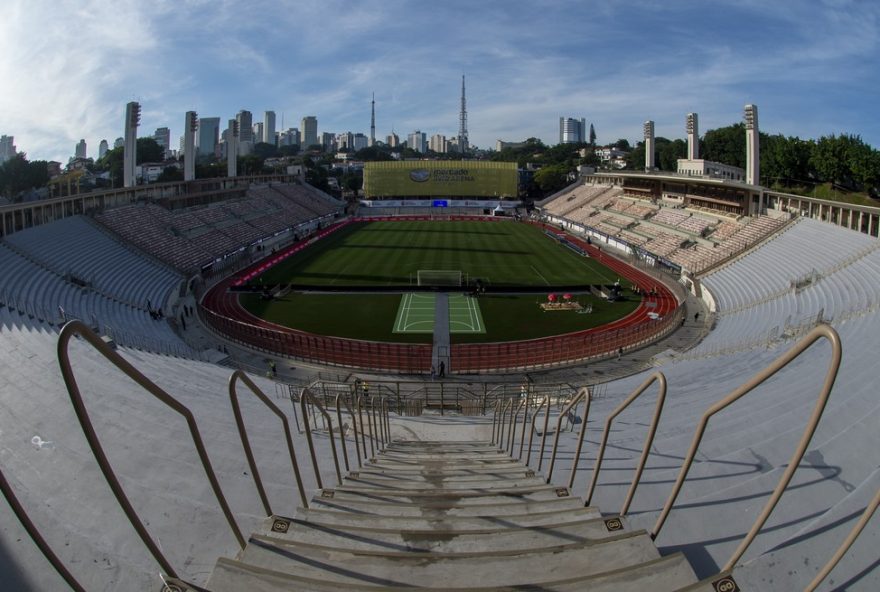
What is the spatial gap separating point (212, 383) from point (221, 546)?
12.2 meters

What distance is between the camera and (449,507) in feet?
15.5

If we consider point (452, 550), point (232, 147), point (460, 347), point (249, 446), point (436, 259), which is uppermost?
point (232, 147)

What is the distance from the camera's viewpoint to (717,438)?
6.79 m

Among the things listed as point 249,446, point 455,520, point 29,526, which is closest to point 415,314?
point 249,446

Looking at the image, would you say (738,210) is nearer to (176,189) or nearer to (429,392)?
(429,392)

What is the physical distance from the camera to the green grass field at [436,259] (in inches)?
1735

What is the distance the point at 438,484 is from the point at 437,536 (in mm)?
2856

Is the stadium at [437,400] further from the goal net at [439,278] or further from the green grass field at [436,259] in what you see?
the green grass field at [436,259]

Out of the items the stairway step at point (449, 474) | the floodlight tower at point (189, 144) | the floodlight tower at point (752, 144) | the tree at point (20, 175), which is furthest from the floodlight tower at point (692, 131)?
the tree at point (20, 175)

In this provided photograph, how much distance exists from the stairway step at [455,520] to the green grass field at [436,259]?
36837mm

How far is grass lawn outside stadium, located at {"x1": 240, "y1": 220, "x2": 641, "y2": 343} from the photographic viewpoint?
103ft

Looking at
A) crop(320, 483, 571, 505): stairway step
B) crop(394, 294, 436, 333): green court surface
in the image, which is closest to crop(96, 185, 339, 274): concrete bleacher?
crop(394, 294, 436, 333): green court surface

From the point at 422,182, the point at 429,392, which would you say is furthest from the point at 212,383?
the point at 422,182

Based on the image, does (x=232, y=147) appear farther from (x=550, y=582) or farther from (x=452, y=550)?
(x=550, y=582)
